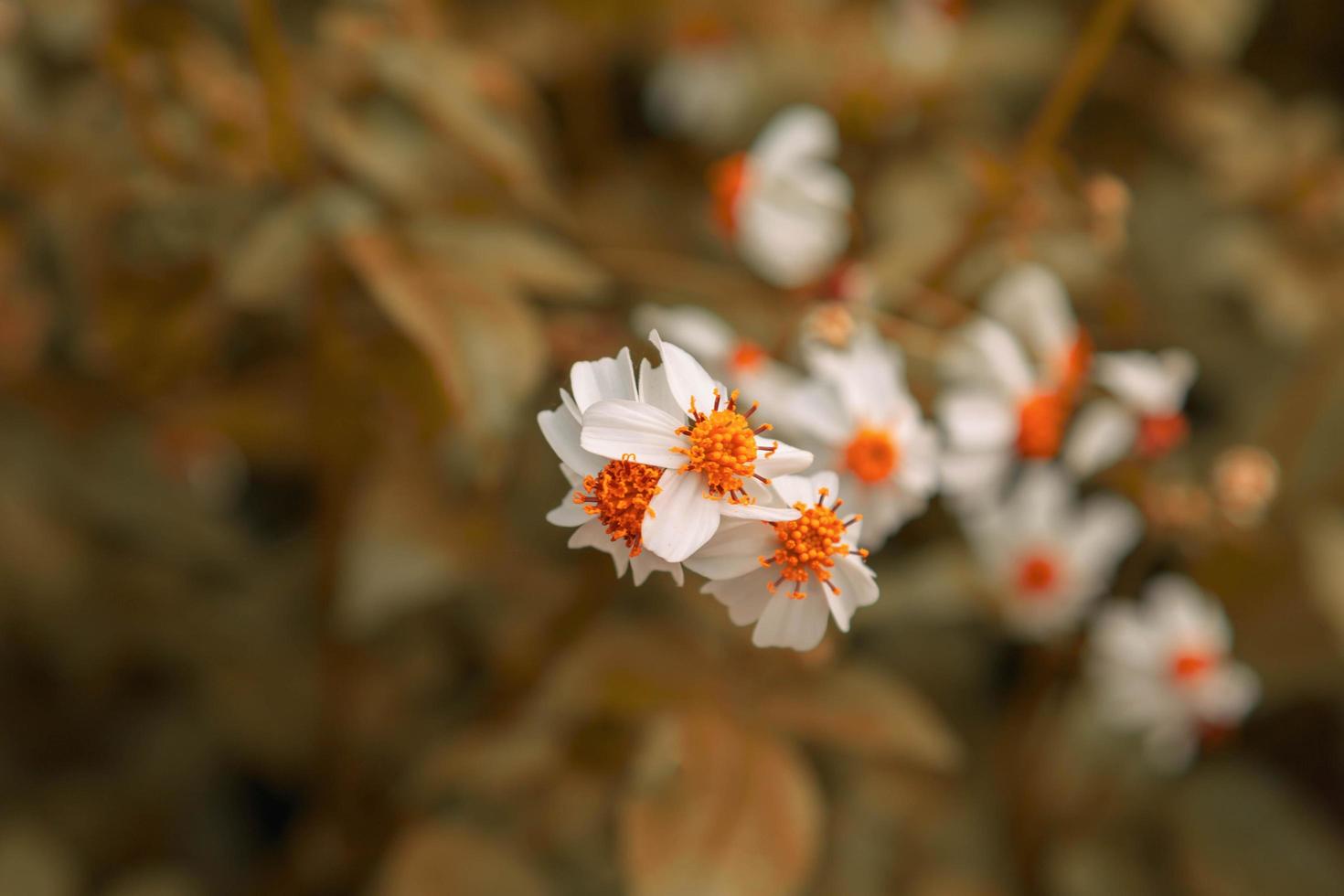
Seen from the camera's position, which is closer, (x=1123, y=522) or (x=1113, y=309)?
(x=1113, y=309)

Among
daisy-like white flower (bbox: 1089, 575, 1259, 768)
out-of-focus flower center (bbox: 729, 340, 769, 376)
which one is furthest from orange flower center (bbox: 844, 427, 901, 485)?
daisy-like white flower (bbox: 1089, 575, 1259, 768)

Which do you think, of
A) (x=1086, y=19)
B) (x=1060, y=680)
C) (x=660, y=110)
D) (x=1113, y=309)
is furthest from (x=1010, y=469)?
Result: (x=1086, y=19)

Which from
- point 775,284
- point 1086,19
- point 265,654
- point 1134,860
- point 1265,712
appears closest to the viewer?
point 775,284

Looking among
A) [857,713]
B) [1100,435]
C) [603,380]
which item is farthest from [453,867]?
[1100,435]

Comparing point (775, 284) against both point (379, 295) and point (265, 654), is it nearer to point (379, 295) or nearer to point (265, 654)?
point (379, 295)

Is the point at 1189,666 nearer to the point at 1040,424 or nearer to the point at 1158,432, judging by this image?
the point at 1158,432

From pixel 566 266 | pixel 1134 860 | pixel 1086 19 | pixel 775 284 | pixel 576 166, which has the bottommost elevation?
pixel 1134 860
